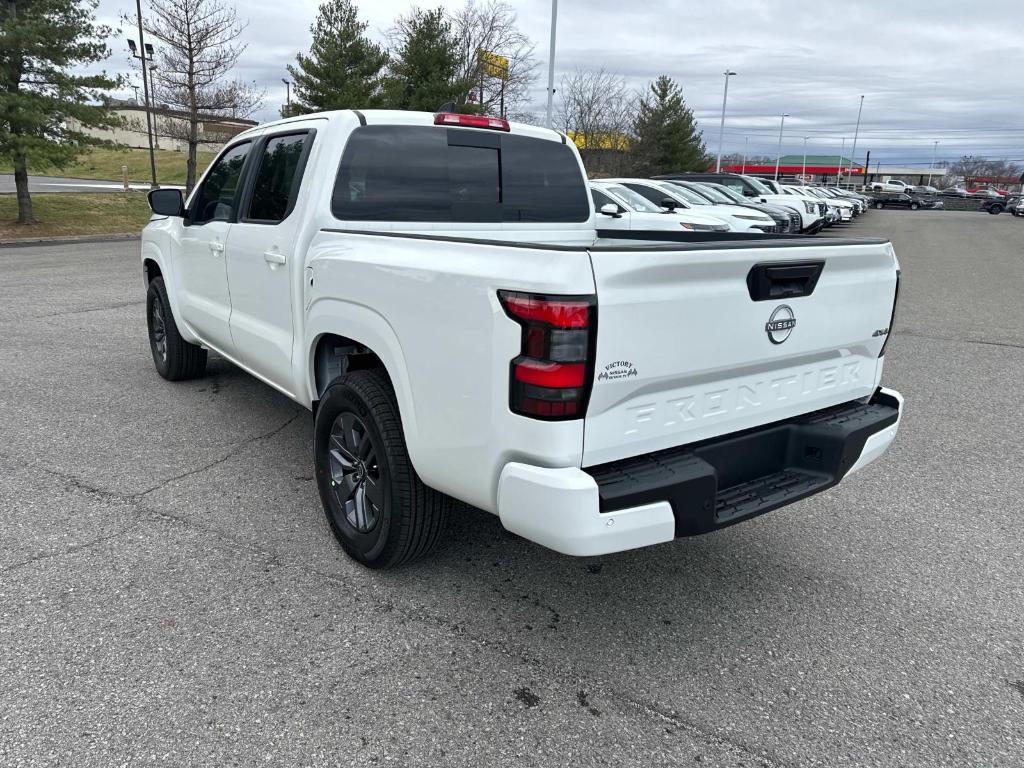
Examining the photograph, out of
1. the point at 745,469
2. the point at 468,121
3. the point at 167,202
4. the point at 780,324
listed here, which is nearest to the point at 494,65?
the point at 167,202

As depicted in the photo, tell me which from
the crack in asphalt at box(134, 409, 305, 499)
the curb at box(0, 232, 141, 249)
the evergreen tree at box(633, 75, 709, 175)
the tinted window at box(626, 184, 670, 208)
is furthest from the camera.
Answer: the evergreen tree at box(633, 75, 709, 175)

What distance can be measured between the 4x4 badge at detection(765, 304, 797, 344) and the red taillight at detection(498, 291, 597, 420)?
0.84 m

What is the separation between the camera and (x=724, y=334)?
2.60m

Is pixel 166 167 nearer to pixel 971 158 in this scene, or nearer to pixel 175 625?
pixel 175 625

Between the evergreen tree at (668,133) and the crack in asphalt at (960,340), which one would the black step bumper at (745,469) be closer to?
the crack in asphalt at (960,340)

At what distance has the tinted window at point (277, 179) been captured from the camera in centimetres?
388

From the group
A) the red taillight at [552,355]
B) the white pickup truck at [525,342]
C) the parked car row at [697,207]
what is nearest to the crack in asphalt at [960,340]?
the parked car row at [697,207]

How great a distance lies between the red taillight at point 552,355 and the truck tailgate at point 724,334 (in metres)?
0.05

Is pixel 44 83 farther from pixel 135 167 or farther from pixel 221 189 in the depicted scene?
pixel 135 167

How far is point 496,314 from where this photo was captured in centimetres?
237

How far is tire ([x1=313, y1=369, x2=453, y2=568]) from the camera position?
9.80ft

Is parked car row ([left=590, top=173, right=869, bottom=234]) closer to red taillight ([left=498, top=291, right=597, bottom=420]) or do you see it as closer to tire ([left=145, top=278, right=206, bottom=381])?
tire ([left=145, top=278, right=206, bottom=381])

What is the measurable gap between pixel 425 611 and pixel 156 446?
263 centimetres

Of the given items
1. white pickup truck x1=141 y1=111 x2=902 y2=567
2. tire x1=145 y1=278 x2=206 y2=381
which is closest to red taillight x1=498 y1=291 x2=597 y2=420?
white pickup truck x1=141 y1=111 x2=902 y2=567
